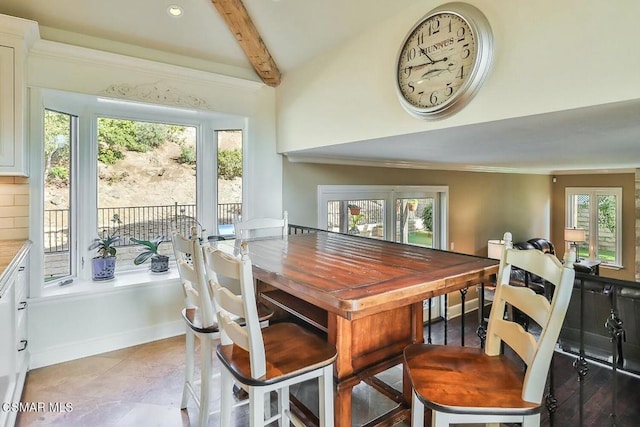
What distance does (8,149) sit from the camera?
2520mm

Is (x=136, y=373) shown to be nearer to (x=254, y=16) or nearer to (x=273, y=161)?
(x=273, y=161)

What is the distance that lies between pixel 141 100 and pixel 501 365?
3.40 meters

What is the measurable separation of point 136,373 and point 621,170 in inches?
326

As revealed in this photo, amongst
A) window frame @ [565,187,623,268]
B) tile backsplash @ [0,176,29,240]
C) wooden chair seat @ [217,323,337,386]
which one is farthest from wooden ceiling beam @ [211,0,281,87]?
window frame @ [565,187,623,268]

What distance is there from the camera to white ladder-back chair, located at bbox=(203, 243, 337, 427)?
1319 mm

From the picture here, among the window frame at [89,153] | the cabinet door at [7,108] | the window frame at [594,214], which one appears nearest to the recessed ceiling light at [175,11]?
the window frame at [89,153]

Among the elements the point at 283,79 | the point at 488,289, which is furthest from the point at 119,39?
the point at 488,289

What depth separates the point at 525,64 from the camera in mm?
1742

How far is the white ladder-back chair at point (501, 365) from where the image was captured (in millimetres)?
1144

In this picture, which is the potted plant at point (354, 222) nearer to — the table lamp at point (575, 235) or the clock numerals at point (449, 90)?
the clock numerals at point (449, 90)

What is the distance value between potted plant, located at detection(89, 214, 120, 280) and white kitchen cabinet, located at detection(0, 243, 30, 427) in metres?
0.83

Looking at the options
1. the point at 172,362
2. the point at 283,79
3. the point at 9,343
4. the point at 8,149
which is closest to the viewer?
the point at 9,343

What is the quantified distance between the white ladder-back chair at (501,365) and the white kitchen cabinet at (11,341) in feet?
6.33

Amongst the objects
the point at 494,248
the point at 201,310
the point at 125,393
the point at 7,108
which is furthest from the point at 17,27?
the point at 494,248
